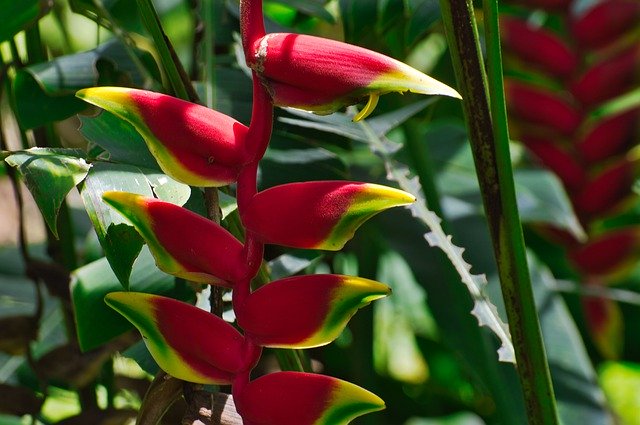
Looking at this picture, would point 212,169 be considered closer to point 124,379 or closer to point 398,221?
point 124,379

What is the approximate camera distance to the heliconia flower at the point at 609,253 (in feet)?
3.57

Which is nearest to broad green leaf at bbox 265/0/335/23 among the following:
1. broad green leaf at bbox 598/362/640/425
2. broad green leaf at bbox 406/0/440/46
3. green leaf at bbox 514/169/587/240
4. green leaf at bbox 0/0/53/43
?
broad green leaf at bbox 406/0/440/46

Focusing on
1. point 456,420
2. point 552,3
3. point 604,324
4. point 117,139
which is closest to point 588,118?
point 552,3

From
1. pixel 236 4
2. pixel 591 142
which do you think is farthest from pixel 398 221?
pixel 591 142

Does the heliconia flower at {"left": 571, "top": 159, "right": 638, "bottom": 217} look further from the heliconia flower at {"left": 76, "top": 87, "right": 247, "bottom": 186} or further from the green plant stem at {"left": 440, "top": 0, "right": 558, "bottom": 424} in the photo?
the heliconia flower at {"left": 76, "top": 87, "right": 247, "bottom": 186}

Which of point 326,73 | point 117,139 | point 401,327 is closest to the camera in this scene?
point 326,73

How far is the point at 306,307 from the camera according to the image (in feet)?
1.01

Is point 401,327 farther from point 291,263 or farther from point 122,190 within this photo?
point 122,190

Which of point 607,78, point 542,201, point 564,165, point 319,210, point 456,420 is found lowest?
point 456,420

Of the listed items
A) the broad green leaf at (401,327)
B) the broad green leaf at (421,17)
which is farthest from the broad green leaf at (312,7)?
the broad green leaf at (401,327)

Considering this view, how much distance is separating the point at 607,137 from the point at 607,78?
0.07 meters

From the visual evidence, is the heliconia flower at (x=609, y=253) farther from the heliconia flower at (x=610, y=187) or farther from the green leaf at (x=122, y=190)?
the green leaf at (x=122, y=190)

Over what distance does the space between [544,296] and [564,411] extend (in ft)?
0.34

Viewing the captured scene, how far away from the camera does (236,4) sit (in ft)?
2.15
